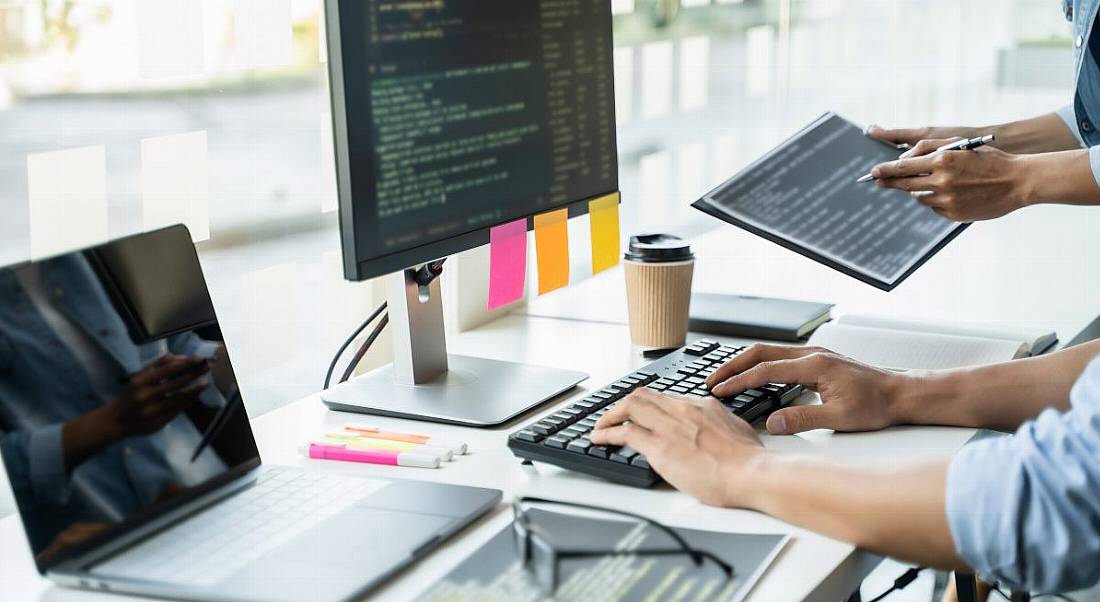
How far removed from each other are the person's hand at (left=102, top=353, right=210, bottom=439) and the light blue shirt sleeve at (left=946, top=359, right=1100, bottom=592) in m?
0.59

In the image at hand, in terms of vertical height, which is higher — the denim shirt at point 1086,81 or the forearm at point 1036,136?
the denim shirt at point 1086,81

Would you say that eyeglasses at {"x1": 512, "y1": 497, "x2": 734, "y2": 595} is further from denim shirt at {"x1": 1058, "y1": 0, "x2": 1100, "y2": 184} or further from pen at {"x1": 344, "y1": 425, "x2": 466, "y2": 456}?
denim shirt at {"x1": 1058, "y1": 0, "x2": 1100, "y2": 184}

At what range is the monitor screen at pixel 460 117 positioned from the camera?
1.07 m

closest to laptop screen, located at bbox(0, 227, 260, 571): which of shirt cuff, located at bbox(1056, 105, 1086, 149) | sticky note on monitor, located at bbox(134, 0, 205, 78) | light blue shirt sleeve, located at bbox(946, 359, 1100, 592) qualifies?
sticky note on monitor, located at bbox(134, 0, 205, 78)

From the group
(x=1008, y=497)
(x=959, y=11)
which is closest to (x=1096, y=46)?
(x=1008, y=497)

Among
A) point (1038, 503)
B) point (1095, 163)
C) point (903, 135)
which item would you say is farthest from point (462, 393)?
point (1095, 163)

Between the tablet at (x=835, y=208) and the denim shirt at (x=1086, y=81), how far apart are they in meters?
0.39

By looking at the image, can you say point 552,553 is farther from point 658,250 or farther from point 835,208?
point 835,208

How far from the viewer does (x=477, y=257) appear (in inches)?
67.8

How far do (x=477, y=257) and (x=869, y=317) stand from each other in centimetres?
55

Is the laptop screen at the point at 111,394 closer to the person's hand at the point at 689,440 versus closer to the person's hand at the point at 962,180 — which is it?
the person's hand at the point at 689,440

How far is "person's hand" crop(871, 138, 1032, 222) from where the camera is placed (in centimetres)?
150

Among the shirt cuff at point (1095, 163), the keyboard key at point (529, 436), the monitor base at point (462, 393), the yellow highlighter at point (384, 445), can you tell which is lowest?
the monitor base at point (462, 393)

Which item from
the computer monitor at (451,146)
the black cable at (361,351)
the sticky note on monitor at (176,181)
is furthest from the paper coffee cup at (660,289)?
the sticky note on monitor at (176,181)
